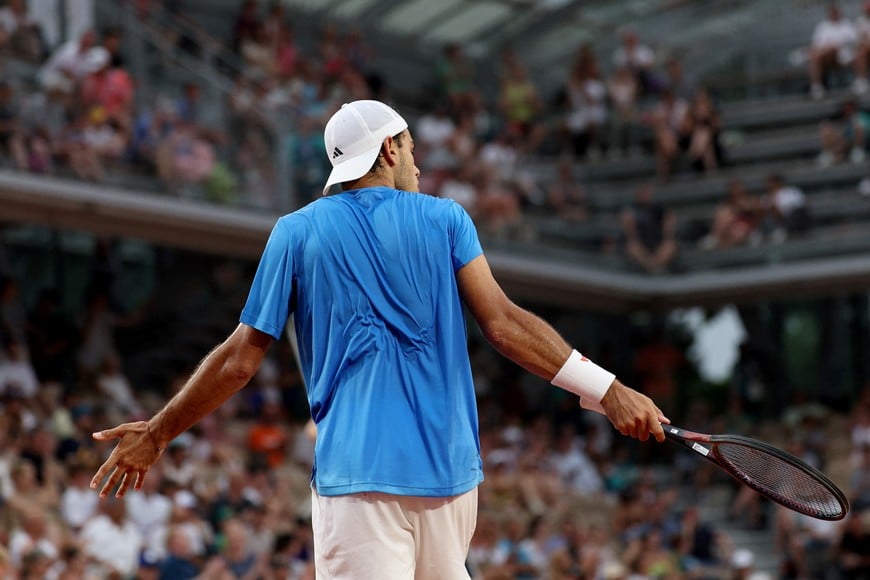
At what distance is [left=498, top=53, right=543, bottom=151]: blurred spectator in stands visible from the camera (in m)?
23.4

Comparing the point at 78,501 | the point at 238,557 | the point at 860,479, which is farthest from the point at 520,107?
the point at 78,501

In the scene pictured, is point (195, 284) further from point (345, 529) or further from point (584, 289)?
point (345, 529)

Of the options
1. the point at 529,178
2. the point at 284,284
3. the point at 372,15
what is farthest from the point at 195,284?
the point at 284,284

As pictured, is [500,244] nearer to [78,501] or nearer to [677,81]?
[677,81]

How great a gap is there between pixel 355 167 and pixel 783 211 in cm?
1699

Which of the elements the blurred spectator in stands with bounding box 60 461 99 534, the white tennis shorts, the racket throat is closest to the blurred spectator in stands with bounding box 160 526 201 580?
the blurred spectator in stands with bounding box 60 461 99 534

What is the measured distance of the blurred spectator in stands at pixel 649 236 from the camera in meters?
21.7

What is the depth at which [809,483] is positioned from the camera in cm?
474

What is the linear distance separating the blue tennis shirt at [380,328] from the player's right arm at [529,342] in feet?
0.19

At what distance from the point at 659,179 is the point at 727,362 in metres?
2.93

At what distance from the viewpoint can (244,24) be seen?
20.6m

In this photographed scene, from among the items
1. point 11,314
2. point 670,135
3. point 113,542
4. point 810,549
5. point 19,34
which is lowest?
point 810,549

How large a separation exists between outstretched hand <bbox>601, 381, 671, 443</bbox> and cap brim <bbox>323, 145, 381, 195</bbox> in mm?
970

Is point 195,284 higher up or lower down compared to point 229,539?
higher up
